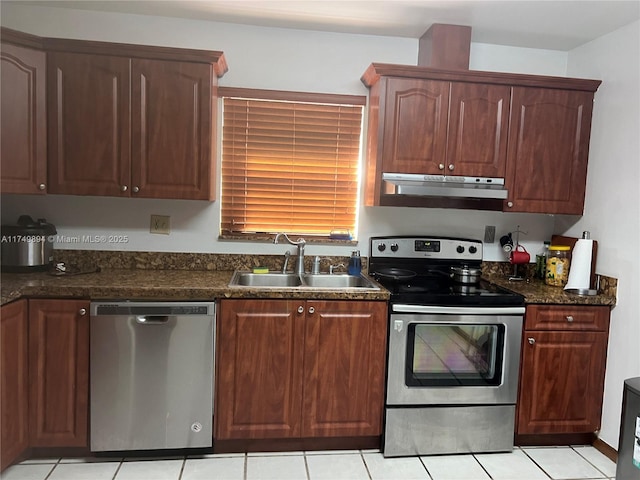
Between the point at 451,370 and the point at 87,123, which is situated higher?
the point at 87,123

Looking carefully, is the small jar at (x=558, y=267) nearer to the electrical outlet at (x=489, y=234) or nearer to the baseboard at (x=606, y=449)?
the electrical outlet at (x=489, y=234)

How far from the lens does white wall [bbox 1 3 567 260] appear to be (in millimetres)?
2691

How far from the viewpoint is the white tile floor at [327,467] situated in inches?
87.8

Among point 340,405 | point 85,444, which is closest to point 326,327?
point 340,405

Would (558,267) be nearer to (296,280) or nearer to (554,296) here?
(554,296)

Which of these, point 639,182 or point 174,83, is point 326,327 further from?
point 639,182

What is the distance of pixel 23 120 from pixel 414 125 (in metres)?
2.05

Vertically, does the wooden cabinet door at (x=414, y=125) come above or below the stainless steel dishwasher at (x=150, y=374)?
above

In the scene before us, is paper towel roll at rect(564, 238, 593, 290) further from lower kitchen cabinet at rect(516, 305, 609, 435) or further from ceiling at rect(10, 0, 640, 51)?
ceiling at rect(10, 0, 640, 51)

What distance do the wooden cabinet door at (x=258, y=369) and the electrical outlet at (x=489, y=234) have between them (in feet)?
4.76

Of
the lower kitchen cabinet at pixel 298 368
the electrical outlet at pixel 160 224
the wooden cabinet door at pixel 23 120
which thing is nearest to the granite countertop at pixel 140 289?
the lower kitchen cabinet at pixel 298 368

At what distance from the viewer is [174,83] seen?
2.44m

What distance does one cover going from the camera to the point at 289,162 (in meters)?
2.91

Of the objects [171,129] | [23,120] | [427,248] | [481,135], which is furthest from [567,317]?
[23,120]
